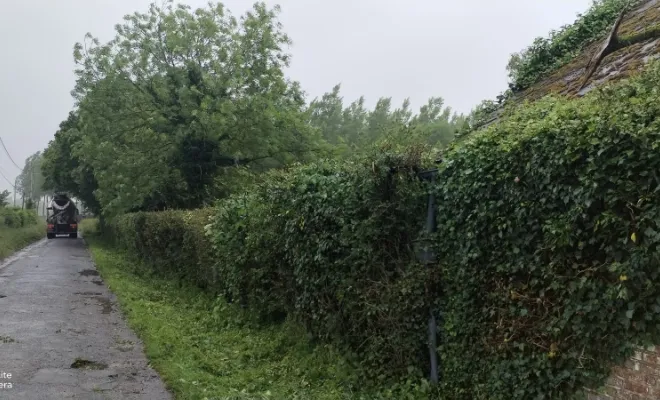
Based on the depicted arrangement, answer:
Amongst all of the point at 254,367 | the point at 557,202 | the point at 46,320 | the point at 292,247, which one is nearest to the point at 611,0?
the point at 292,247

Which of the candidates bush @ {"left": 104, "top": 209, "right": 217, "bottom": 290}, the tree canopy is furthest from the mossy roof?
the tree canopy

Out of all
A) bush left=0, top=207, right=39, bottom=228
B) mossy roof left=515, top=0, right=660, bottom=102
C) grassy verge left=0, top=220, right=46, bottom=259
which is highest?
mossy roof left=515, top=0, right=660, bottom=102

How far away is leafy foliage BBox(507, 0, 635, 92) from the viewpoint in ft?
32.9

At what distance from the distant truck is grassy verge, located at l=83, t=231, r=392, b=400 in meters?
38.0

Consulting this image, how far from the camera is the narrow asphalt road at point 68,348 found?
6223 mm

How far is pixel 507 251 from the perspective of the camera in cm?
427

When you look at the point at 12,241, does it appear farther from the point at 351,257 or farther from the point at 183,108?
the point at 351,257

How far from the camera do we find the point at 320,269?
690 cm

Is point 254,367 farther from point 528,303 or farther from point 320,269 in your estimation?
point 528,303

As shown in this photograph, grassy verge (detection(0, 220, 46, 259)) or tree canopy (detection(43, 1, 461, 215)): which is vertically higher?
tree canopy (detection(43, 1, 461, 215))

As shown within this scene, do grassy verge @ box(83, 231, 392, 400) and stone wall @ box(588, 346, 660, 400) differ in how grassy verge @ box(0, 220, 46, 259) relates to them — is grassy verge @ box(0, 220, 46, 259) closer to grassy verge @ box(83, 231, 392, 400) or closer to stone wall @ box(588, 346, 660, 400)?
grassy verge @ box(83, 231, 392, 400)

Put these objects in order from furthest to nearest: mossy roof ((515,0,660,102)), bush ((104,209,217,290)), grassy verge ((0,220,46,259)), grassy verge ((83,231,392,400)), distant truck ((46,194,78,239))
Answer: distant truck ((46,194,78,239)) < grassy verge ((0,220,46,259)) < bush ((104,209,217,290)) < mossy roof ((515,0,660,102)) < grassy verge ((83,231,392,400))

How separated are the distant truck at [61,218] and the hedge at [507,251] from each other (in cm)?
4352

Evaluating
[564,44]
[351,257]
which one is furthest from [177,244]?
[564,44]
